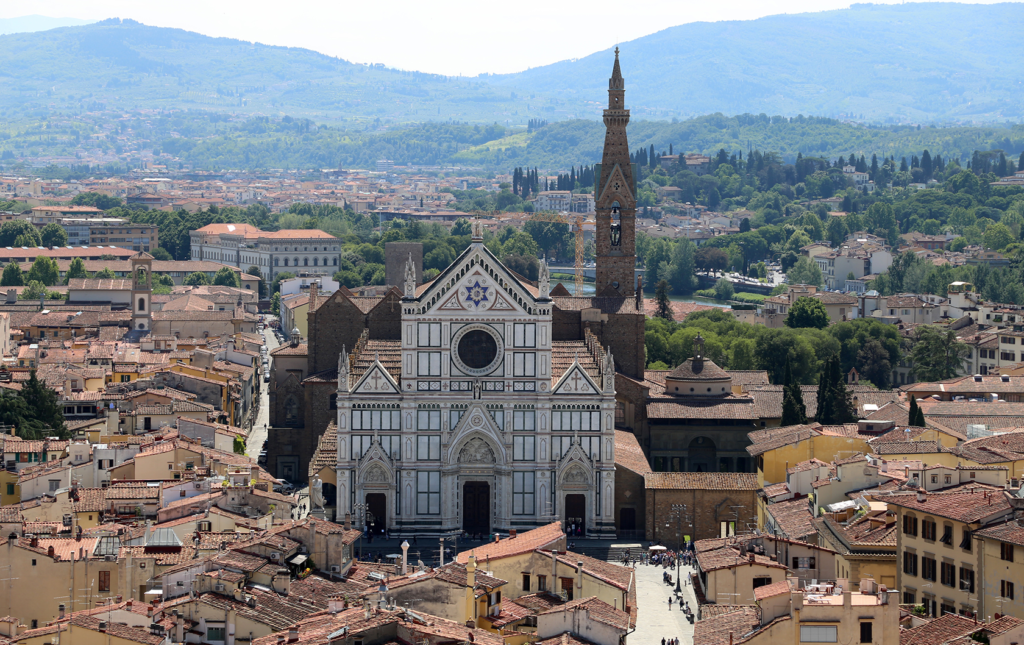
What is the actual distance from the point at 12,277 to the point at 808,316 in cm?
6538

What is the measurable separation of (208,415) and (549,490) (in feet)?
46.7

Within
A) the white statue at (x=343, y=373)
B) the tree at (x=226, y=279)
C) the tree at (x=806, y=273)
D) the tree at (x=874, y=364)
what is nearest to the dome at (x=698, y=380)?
the white statue at (x=343, y=373)

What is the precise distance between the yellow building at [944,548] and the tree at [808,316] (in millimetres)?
72573

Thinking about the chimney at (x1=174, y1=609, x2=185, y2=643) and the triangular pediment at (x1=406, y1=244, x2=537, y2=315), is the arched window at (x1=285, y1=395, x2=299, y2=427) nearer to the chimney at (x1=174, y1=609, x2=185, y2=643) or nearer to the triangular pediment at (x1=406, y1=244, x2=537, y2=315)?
the triangular pediment at (x1=406, y1=244, x2=537, y2=315)

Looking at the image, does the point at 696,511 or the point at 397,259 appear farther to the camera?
the point at 397,259

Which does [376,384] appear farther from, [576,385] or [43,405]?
[43,405]

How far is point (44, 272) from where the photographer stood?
14612cm

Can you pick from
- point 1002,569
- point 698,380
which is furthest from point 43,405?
point 1002,569

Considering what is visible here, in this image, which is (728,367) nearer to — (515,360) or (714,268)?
(515,360)

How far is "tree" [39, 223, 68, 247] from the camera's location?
614ft

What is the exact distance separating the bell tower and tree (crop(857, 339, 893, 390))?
2617 cm

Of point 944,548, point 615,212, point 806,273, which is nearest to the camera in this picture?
point 944,548

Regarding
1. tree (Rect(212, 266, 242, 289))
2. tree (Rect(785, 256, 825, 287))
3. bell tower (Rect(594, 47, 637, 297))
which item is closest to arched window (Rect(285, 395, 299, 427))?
bell tower (Rect(594, 47, 637, 297))

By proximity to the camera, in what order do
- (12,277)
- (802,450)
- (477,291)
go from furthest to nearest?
(12,277), (477,291), (802,450)
